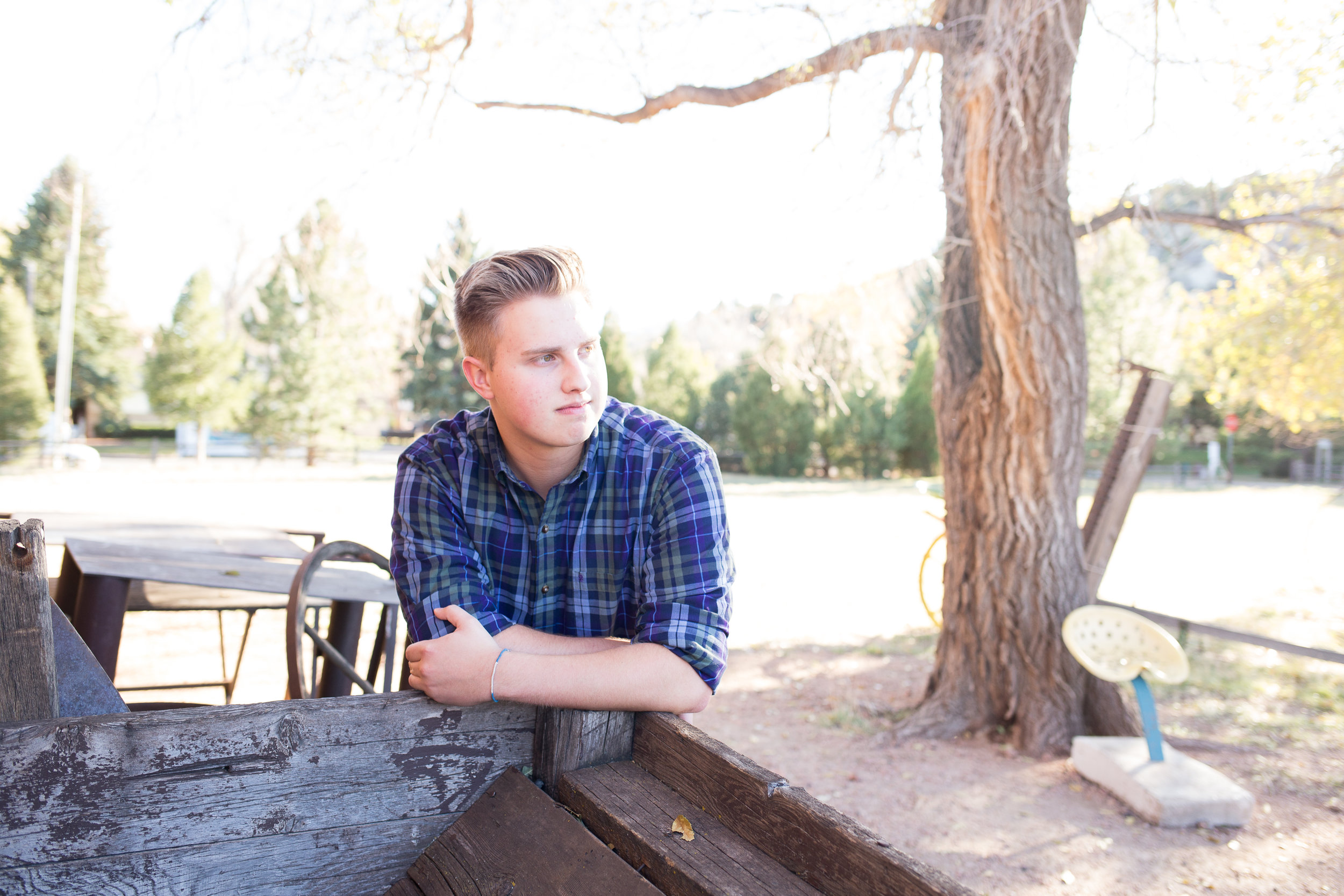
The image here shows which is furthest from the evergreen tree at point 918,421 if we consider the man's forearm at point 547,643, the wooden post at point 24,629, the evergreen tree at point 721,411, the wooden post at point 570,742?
the wooden post at point 24,629

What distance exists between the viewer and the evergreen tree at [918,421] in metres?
30.3

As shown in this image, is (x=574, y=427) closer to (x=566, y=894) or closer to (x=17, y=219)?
(x=566, y=894)

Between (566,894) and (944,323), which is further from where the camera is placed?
(944,323)

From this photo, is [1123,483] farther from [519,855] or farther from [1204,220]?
[519,855]

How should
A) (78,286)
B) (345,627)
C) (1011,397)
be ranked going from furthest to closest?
(78,286)
(1011,397)
(345,627)

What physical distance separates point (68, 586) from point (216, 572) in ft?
3.16

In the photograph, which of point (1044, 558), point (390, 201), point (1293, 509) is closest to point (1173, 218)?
point (1044, 558)

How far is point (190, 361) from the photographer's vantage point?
94.7 ft

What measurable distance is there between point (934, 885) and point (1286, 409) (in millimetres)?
10752

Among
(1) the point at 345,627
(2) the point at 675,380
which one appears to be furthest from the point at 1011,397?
(2) the point at 675,380

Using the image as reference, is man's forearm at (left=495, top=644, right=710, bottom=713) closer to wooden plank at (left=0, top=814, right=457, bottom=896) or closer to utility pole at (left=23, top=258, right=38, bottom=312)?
wooden plank at (left=0, top=814, right=457, bottom=896)

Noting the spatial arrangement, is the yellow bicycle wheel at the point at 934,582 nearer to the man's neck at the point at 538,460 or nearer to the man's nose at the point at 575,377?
the man's neck at the point at 538,460

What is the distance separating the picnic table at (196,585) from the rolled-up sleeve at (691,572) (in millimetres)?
1413

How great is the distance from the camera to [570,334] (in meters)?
1.67
